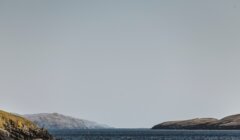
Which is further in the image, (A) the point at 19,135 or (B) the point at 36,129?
(B) the point at 36,129

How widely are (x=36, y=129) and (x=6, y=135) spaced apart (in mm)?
11811

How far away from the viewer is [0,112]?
6988 cm

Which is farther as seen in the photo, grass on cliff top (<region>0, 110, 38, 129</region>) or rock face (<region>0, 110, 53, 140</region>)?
grass on cliff top (<region>0, 110, 38, 129</region>)

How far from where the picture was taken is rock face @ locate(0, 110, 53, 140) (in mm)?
65988

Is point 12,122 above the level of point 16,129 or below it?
above

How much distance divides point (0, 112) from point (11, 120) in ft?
7.30

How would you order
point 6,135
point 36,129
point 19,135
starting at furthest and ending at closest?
point 36,129
point 19,135
point 6,135

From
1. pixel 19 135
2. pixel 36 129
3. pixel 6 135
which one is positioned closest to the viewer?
pixel 6 135

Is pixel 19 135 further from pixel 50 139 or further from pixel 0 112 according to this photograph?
pixel 50 139

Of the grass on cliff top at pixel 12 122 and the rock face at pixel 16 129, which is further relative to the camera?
the grass on cliff top at pixel 12 122

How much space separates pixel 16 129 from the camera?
69750 mm

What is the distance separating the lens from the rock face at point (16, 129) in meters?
66.0

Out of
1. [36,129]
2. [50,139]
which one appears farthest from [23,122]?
[50,139]

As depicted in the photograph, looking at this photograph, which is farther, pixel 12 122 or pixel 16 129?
pixel 12 122
